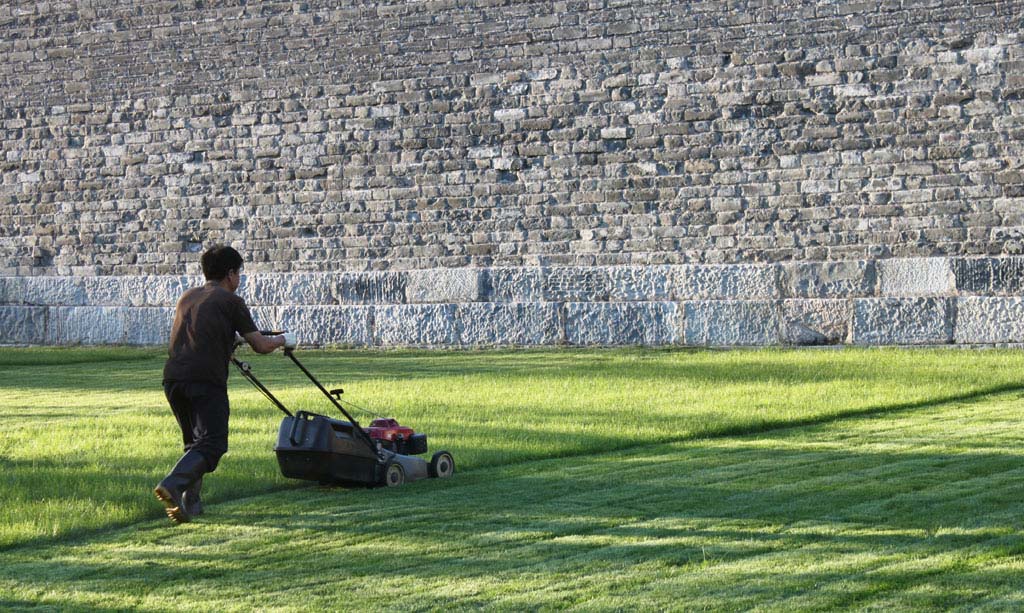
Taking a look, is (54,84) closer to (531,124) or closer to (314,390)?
(531,124)

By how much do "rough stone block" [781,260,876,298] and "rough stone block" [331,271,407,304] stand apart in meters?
4.74

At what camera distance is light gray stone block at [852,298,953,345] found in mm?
15344

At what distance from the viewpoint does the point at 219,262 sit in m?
6.65

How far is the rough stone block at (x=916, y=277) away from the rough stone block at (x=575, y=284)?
10.4 ft

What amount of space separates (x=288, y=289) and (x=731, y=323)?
5.68 metres

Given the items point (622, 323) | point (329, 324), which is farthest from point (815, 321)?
point (329, 324)

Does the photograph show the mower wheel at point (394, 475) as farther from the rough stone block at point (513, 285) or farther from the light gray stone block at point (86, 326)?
the light gray stone block at point (86, 326)

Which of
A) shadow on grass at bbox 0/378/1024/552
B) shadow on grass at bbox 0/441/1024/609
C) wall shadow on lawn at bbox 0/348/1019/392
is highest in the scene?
wall shadow on lawn at bbox 0/348/1019/392

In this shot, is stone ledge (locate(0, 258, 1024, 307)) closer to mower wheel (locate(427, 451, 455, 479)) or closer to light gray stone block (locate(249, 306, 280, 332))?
light gray stone block (locate(249, 306, 280, 332))

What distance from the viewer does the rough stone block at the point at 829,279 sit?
51.4 feet

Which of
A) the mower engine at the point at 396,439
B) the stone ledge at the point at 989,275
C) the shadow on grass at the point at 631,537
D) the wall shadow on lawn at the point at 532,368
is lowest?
the shadow on grass at the point at 631,537

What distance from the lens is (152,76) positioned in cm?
1897

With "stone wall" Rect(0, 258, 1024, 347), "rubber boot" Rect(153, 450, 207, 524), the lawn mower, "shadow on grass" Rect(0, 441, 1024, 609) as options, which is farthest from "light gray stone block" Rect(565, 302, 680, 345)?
"rubber boot" Rect(153, 450, 207, 524)

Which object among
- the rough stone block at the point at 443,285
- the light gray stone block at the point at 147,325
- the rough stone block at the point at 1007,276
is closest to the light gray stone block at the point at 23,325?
the light gray stone block at the point at 147,325
